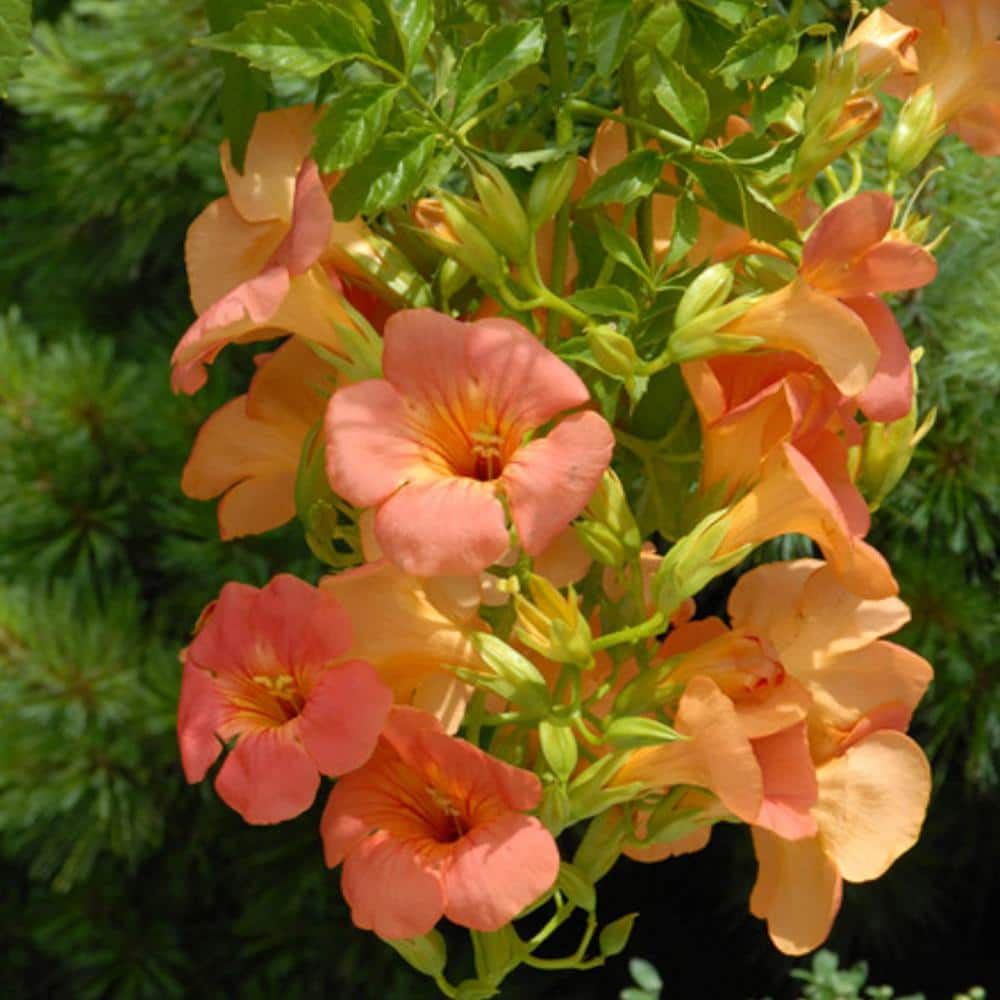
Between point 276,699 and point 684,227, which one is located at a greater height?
point 684,227

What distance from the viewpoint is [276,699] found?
1.50 ft

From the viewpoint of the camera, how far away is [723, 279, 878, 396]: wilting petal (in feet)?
1.43

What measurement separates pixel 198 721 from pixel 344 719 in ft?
0.16

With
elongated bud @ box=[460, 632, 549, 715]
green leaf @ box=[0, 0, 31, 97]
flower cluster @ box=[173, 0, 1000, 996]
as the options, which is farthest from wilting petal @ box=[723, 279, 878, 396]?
green leaf @ box=[0, 0, 31, 97]

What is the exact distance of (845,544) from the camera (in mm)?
439

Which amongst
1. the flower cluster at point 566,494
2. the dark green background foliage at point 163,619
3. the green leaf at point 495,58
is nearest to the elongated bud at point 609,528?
the flower cluster at point 566,494

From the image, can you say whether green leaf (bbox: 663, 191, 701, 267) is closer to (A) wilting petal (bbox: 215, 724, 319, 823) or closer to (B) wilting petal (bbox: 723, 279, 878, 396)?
(B) wilting petal (bbox: 723, 279, 878, 396)

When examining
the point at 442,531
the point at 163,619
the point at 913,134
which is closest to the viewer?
the point at 442,531

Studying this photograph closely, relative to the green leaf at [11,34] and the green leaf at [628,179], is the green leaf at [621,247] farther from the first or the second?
the green leaf at [11,34]

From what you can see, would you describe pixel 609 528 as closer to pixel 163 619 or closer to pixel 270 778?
pixel 270 778

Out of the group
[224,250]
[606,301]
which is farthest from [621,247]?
[224,250]

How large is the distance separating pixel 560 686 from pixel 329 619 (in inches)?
2.5

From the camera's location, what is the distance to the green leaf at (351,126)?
43cm

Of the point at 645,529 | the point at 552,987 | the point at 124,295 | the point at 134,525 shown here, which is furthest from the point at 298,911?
the point at 645,529
